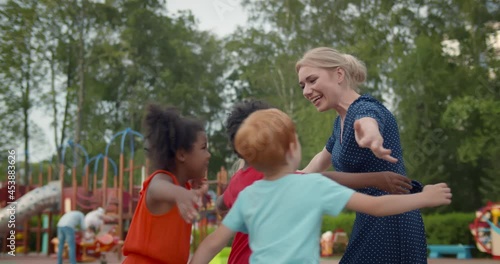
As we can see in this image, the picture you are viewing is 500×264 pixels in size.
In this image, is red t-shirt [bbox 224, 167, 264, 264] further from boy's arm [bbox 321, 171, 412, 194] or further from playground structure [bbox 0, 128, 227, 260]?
playground structure [bbox 0, 128, 227, 260]

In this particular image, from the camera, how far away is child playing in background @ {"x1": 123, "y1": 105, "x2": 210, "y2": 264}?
11.4 feet

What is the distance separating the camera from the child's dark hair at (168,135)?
147 inches

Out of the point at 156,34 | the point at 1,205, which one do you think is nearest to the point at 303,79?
the point at 1,205

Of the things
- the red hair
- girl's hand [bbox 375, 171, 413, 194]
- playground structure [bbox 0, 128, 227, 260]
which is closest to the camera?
the red hair

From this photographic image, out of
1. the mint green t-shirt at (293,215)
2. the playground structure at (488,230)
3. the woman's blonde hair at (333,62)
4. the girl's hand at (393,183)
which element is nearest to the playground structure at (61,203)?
the playground structure at (488,230)

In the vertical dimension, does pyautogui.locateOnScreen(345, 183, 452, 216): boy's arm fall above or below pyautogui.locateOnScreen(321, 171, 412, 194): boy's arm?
below

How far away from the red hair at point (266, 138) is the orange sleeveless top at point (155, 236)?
2.58ft

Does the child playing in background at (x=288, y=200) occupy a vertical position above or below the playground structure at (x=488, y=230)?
above

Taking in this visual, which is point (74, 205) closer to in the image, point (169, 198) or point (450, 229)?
point (450, 229)

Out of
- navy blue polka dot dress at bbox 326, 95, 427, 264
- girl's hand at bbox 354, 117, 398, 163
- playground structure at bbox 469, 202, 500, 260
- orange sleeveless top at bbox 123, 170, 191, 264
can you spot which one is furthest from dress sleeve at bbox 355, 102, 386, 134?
playground structure at bbox 469, 202, 500, 260

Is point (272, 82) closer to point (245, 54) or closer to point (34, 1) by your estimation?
point (245, 54)

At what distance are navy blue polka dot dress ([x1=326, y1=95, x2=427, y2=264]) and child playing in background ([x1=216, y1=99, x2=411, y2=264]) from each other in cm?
22

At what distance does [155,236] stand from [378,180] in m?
Answer: 1.01

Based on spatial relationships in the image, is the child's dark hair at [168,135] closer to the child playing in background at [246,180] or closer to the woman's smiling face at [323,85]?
the child playing in background at [246,180]
